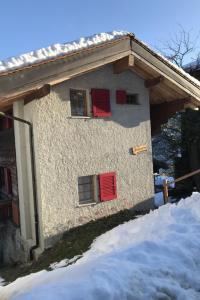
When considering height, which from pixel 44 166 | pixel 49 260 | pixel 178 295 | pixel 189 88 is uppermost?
pixel 189 88

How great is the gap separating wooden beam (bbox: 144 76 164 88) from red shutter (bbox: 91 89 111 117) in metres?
1.56

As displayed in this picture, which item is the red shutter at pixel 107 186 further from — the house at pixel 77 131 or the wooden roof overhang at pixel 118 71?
the wooden roof overhang at pixel 118 71

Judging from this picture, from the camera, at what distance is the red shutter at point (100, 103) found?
33.3 ft

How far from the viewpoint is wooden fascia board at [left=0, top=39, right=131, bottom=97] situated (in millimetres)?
8172

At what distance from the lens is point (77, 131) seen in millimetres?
9938

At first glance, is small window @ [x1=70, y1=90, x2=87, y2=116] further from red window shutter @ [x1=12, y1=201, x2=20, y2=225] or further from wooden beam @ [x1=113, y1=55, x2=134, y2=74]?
red window shutter @ [x1=12, y1=201, x2=20, y2=225]

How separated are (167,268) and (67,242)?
199 inches

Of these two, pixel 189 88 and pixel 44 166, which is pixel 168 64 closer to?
pixel 189 88

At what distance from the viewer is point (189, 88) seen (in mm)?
11289

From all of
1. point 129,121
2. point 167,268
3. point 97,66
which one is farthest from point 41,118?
point 167,268

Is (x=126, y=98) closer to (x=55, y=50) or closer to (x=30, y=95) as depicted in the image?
(x=55, y=50)

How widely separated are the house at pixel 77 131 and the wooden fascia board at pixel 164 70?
0.03m

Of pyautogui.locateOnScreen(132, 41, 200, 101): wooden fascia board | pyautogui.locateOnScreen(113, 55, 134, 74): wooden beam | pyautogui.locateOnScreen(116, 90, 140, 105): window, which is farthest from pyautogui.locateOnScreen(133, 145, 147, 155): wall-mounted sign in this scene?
Result: pyautogui.locateOnScreen(113, 55, 134, 74): wooden beam

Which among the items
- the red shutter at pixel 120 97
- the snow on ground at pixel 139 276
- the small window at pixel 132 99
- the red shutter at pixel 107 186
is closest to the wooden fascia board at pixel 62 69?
the red shutter at pixel 120 97
